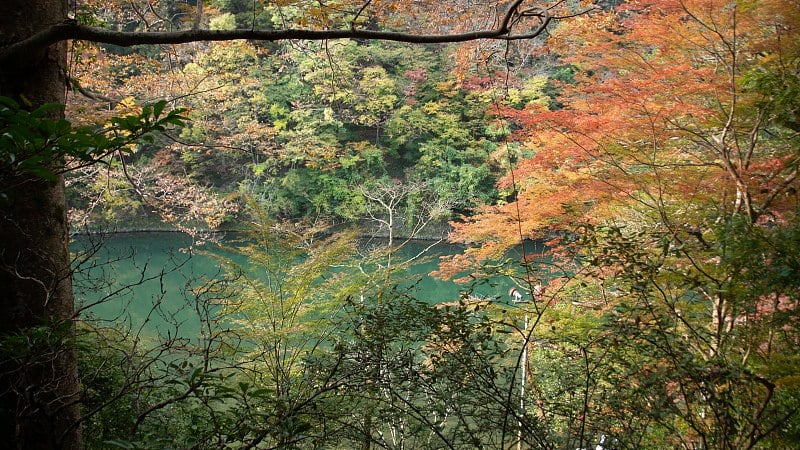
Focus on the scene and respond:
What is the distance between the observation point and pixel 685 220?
4.13m

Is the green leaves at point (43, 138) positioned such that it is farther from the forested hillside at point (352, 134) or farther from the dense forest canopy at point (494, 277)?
the forested hillside at point (352, 134)

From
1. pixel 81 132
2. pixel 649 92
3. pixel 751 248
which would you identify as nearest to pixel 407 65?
pixel 649 92

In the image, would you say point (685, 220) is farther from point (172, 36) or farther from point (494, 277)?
point (172, 36)

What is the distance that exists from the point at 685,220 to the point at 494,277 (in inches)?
66.3

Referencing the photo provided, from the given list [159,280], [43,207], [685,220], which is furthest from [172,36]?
[159,280]

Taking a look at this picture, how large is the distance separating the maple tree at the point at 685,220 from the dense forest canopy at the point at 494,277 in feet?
0.08

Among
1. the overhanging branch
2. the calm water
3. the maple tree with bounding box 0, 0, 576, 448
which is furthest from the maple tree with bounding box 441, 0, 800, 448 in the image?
the calm water

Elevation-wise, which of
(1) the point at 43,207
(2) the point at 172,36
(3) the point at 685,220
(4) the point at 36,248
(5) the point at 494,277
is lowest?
(5) the point at 494,277

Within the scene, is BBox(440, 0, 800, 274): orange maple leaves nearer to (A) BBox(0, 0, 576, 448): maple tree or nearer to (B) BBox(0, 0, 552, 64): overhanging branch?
(B) BBox(0, 0, 552, 64): overhanging branch

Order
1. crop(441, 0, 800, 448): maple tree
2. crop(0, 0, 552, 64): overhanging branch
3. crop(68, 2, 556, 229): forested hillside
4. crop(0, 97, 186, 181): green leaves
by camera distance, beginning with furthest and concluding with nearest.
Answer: crop(68, 2, 556, 229): forested hillside, crop(441, 0, 800, 448): maple tree, crop(0, 0, 552, 64): overhanging branch, crop(0, 97, 186, 181): green leaves

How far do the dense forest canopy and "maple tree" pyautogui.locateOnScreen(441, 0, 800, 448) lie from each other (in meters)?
0.02

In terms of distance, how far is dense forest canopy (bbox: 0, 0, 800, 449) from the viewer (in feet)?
5.25

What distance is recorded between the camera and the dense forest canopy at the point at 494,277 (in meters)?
1.60

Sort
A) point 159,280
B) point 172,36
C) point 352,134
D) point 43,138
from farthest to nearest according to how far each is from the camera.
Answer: point 352,134 < point 159,280 < point 172,36 < point 43,138
